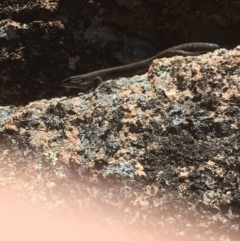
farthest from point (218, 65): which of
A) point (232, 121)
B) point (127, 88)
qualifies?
point (127, 88)

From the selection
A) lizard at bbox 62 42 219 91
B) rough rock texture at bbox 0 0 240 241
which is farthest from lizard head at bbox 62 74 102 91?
rough rock texture at bbox 0 0 240 241

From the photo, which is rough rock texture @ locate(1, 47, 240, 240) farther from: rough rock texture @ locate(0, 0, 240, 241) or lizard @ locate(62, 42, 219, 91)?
lizard @ locate(62, 42, 219, 91)

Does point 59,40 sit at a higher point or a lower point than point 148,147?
higher

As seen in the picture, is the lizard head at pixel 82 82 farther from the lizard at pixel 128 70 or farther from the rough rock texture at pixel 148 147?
the rough rock texture at pixel 148 147

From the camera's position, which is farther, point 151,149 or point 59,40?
point 59,40

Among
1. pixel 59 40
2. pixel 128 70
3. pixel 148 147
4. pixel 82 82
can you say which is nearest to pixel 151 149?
pixel 148 147

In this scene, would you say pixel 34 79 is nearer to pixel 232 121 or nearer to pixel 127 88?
pixel 127 88

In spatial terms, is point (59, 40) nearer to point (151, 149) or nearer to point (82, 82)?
point (82, 82)
